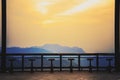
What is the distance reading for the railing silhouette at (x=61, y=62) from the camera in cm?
2223

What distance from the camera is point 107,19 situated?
22.8 meters

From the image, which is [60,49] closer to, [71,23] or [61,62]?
[61,62]

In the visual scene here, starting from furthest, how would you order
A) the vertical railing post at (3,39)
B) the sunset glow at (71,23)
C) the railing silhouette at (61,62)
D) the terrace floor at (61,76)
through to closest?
the sunset glow at (71,23) < the railing silhouette at (61,62) < the vertical railing post at (3,39) < the terrace floor at (61,76)

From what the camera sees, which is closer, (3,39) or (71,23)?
(3,39)

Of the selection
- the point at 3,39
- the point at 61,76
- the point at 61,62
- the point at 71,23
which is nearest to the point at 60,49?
the point at 61,62

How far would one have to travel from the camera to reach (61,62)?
22.5m

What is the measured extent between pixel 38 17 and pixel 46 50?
5.95 feet

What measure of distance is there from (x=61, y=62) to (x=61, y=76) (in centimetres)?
221

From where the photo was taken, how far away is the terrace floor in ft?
64.3

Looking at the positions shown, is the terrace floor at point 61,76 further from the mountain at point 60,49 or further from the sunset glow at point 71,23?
the sunset glow at point 71,23

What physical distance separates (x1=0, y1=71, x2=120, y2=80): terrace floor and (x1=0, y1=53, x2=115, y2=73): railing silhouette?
78 cm

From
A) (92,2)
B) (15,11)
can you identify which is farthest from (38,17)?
(92,2)

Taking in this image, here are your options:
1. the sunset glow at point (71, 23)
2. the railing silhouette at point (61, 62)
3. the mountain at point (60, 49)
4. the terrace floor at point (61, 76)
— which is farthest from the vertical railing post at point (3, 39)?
the mountain at point (60, 49)

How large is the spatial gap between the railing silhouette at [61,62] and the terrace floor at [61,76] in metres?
0.78
